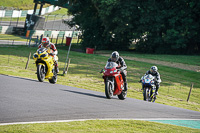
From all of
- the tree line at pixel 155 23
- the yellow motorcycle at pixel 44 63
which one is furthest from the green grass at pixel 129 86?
the tree line at pixel 155 23

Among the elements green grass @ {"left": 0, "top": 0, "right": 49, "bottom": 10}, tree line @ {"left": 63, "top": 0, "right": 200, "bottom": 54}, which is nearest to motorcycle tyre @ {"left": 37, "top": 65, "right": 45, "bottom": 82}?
tree line @ {"left": 63, "top": 0, "right": 200, "bottom": 54}

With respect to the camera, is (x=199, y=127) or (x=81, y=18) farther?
(x=81, y=18)

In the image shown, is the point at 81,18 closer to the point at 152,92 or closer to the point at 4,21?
the point at 4,21

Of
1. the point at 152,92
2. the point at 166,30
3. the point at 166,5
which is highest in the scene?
the point at 166,5

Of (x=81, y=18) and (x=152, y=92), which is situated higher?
(x=81, y=18)

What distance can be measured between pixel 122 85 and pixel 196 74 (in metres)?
19.4

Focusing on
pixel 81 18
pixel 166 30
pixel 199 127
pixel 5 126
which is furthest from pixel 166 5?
pixel 5 126

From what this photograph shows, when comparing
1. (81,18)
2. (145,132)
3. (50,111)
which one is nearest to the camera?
(145,132)

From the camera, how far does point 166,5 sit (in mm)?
42969

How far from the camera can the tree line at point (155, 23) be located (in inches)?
1618

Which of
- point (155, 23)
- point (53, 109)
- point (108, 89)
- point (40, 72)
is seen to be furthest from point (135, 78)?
point (155, 23)

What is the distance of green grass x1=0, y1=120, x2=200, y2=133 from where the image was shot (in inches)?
262

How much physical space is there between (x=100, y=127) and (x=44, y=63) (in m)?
6.67

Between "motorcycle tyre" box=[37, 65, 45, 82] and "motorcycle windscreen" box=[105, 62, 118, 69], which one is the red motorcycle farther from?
"motorcycle tyre" box=[37, 65, 45, 82]
